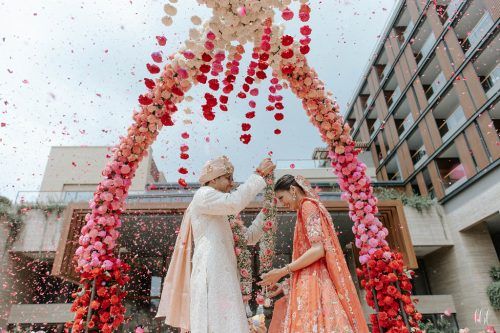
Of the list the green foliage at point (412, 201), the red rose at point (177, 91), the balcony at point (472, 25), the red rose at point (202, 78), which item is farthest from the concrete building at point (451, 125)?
the red rose at point (177, 91)

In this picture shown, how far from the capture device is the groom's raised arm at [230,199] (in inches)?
121

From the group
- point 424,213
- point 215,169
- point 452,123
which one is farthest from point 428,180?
point 215,169

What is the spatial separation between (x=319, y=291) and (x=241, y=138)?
7.41 feet

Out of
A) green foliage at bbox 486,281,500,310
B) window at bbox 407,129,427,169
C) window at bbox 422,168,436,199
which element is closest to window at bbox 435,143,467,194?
window at bbox 422,168,436,199

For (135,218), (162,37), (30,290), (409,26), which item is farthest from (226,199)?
(409,26)

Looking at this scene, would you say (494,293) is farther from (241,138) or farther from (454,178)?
(241,138)

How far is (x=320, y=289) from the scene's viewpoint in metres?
2.80

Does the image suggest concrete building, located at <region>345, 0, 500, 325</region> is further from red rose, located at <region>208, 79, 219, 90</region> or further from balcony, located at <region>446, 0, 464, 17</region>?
red rose, located at <region>208, 79, 219, 90</region>

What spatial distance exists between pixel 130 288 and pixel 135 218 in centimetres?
462

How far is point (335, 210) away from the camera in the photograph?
1108 cm

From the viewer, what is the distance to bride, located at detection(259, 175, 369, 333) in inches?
105

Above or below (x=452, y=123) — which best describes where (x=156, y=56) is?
below

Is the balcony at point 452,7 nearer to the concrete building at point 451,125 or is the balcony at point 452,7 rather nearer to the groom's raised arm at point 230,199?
the concrete building at point 451,125

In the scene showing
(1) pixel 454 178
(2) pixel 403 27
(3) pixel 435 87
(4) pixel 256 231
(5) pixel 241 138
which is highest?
(2) pixel 403 27
